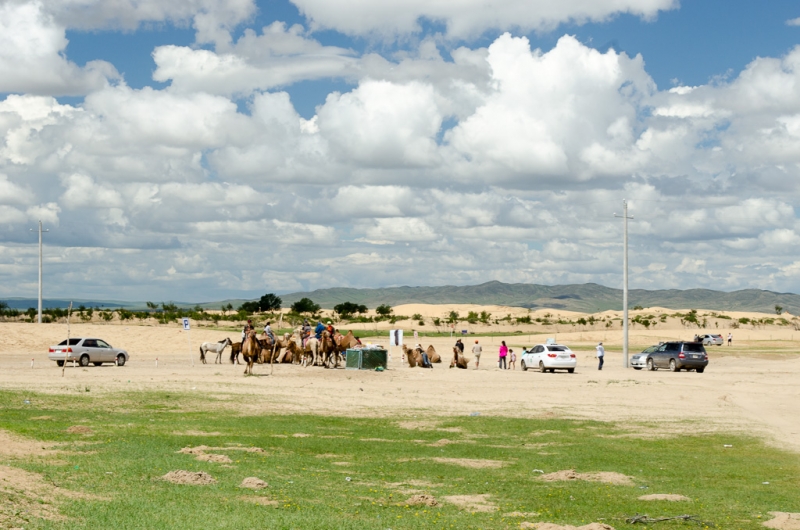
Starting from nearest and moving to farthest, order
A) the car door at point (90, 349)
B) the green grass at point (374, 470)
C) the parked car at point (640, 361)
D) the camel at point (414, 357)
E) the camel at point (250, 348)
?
1. the green grass at point (374, 470)
2. the camel at point (250, 348)
3. the car door at point (90, 349)
4. the camel at point (414, 357)
5. the parked car at point (640, 361)

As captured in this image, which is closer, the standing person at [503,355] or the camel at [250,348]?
the camel at [250,348]

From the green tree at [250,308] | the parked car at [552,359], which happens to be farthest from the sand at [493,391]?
the green tree at [250,308]

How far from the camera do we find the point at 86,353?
46906 mm

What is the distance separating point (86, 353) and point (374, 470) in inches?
1387

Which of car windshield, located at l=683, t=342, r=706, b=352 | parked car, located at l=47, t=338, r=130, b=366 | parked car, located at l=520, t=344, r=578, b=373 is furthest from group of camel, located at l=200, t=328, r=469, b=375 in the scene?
car windshield, located at l=683, t=342, r=706, b=352

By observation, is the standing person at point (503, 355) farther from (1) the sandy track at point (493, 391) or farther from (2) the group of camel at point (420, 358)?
(1) the sandy track at point (493, 391)

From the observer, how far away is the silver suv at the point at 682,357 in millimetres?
51250

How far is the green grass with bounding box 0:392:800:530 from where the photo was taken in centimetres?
1150

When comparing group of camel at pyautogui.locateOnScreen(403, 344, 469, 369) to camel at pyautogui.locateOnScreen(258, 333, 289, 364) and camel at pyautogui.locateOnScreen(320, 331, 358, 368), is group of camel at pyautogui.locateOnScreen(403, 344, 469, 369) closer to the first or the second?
camel at pyautogui.locateOnScreen(320, 331, 358, 368)

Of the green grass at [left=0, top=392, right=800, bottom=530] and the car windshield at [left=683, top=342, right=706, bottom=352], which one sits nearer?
the green grass at [left=0, top=392, right=800, bottom=530]

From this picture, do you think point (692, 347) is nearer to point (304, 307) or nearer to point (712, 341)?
point (712, 341)

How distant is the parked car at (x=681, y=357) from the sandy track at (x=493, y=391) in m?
0.82

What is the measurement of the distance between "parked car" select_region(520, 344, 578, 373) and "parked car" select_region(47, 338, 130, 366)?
75.2 feet

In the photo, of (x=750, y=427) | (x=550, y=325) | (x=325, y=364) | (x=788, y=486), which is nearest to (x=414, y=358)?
(x=325, y=364)
